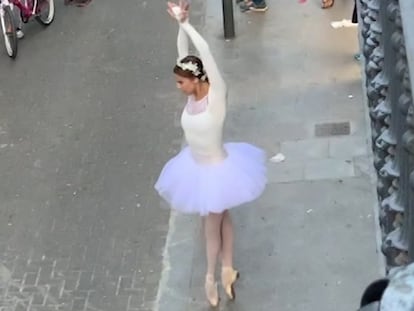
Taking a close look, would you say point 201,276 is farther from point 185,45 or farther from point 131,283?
point 185,45

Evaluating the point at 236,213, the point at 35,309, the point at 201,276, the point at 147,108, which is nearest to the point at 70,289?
the point at 35,309

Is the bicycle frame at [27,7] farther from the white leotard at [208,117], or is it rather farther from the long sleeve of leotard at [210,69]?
the long sleeve of leotard at [210,69]

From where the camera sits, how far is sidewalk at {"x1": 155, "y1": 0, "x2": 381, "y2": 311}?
725 centimetres

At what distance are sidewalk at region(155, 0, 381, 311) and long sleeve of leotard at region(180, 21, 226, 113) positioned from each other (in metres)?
1.60

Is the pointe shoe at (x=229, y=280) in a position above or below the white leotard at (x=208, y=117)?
below

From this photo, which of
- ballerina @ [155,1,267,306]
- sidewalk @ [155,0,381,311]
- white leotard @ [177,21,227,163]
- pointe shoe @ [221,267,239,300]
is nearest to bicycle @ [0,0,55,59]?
sidewalk @ [155,0,381,311]

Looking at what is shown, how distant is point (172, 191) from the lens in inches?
267

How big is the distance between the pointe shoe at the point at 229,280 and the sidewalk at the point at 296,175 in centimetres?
8

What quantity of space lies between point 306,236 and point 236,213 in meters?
0.66

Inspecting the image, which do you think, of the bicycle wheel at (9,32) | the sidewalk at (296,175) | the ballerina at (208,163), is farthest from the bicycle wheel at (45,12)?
the ballerina at (208,163)

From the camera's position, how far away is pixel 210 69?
6246 mm

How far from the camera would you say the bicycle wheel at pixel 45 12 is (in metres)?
12.0

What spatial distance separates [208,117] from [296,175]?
2.24m

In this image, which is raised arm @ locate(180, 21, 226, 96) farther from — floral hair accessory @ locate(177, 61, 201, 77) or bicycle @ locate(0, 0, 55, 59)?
bicycle @ locate(0, 0, 55, 59)
